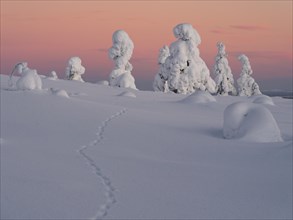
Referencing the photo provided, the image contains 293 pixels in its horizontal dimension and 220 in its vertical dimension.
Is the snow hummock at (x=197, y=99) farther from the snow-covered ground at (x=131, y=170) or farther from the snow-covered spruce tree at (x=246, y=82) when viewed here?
the snow-covered spruce tree at (x=246, y=82)

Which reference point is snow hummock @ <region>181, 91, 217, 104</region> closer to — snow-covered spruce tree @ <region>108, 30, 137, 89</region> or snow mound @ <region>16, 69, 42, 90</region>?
snow mound @ <region>16, 69, 42, 90</region>

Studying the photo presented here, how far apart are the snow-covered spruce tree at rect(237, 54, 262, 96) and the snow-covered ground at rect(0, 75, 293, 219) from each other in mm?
39991

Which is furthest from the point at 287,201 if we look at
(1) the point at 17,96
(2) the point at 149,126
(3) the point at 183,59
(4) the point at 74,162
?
(3) the point at 183,59

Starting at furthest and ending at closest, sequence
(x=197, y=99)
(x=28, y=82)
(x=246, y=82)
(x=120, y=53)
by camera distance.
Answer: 1. (x=246, y=82)
2. (x=120, y=53)
3. (x=197, y=99)
4. (x=28, y=82)

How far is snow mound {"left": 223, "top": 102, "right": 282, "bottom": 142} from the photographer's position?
332 inches

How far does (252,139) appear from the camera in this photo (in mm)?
8289

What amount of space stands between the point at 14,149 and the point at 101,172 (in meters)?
1.68

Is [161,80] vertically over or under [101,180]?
under

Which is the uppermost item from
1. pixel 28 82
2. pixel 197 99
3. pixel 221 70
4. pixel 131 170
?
pixel 131 170

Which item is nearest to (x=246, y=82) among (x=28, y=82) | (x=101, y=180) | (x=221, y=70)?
(x=221, y=70)

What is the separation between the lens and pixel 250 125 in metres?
8.62

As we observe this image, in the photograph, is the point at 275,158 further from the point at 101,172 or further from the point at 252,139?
the point at 101,172

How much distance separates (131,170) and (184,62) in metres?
26.8

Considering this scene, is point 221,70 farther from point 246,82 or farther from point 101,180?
point 101,180
